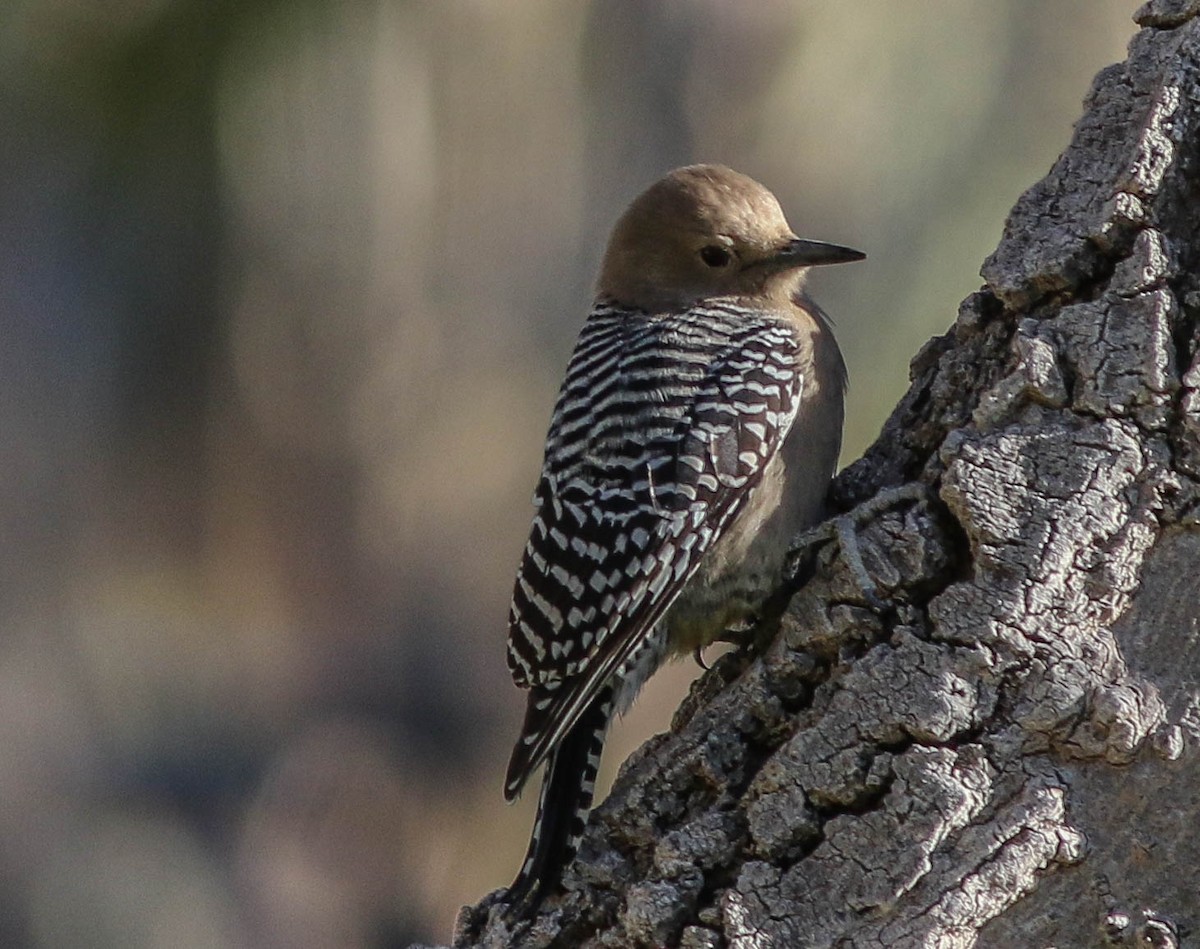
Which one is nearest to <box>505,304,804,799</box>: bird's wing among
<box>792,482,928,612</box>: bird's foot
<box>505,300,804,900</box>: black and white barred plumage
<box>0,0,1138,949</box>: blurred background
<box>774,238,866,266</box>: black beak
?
<box>505,300,804,900</box>: black and white barred plumage

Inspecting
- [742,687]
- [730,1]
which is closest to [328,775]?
[730,1]

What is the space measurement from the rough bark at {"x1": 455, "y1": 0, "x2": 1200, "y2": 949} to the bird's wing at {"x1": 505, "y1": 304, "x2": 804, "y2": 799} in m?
0.57

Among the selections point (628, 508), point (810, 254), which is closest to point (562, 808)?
point (628, 508)

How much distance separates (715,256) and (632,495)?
92 centimetres

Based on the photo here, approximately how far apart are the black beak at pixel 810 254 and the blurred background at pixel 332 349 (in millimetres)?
2903

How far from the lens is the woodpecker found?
3723 mm

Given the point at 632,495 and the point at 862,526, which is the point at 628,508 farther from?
the point at 862,526

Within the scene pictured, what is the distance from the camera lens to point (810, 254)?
4.37 meters

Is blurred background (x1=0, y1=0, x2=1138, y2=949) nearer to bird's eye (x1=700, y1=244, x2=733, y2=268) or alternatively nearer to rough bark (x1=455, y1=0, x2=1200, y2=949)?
bird's eye (x1=700, y1=244, x2=733, y2=268)

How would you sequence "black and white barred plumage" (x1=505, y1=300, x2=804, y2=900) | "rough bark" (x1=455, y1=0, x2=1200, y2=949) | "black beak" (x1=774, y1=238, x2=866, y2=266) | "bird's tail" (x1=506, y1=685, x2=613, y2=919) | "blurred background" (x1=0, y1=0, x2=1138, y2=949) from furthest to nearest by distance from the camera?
"blurred background" (x1=0, y1=0, x2=1138, y2=949), "black beak" (x1=774, y1=238, x2=866, y2=266), "black and white barred plumage" (x1=505, y1=300, x2=804, y2=900), "bird's tail" (x1=506, y1=685, x2=613, y2=919), "rough bark" (x1=455, y1=0, x2=1200, y2=949)

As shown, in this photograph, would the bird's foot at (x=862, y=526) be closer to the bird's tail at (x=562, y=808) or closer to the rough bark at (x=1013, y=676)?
the rough bark at (x=1013, y=676)

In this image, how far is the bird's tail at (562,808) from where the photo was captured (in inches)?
124

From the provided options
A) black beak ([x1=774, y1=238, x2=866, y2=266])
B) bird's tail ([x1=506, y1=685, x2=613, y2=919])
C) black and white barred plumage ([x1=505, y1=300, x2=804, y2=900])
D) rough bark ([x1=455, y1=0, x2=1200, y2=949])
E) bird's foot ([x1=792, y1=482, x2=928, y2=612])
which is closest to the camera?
rough bark ([x1=455, y1=0, x2=1200, y2=949])

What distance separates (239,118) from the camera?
6922 mm
